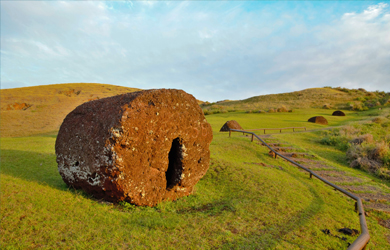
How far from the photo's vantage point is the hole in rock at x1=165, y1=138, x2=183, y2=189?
668cm

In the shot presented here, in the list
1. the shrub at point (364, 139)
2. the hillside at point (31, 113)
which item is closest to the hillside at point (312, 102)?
the shrub at point (364, 139)

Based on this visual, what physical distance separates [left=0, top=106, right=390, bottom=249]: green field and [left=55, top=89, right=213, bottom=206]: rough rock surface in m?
0.50

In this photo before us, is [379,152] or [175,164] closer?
[175,164]

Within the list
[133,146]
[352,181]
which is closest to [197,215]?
[133,146]

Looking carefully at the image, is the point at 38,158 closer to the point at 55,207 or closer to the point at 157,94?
the point at 55,207

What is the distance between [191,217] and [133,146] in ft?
7.72

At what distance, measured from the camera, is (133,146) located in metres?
5.57

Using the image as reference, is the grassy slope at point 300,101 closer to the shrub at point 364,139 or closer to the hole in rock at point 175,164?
the shrub at point 364,139

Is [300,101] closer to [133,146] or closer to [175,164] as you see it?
[175,164]

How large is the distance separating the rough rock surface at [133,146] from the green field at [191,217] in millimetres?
503

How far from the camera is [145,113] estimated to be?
5.70 metres

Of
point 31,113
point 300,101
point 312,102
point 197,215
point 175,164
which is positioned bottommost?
point 197,215

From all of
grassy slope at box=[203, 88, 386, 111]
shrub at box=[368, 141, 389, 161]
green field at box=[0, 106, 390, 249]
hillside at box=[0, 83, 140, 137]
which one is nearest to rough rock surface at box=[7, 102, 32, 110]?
hillside at box=[0, 83, 140, 137]

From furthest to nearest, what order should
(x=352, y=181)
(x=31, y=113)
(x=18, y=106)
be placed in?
(x=18, y=106), (x=31, y=113), (x=352, y=181)
